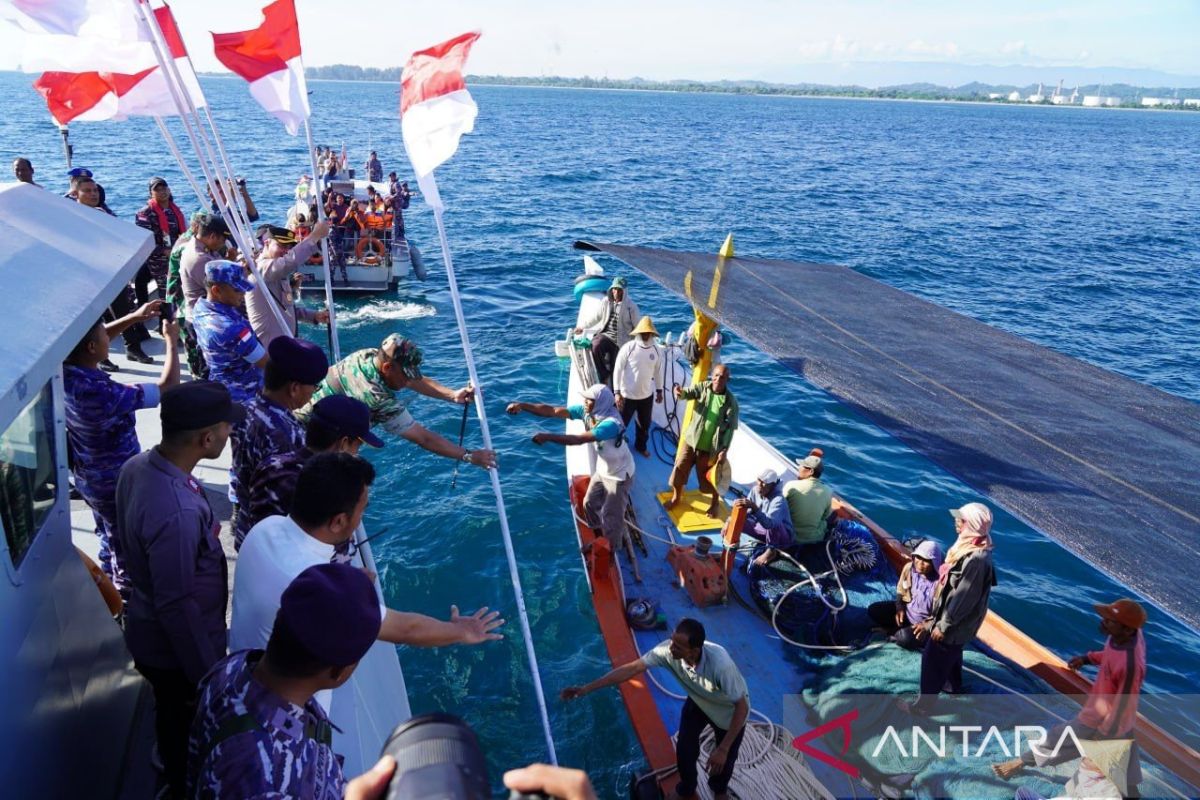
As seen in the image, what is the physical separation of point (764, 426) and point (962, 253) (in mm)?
21212

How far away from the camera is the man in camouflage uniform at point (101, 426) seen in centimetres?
385

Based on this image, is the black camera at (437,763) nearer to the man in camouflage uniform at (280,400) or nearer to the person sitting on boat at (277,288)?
the man in camouflage uniform at (280,400)

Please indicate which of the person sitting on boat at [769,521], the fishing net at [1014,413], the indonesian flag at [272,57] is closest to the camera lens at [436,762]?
the fishing net at [1014,413]

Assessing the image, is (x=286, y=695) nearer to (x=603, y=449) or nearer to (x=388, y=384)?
(x=388, y=384)

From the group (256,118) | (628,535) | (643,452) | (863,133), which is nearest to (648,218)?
(643,452)

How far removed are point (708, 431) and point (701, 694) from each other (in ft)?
12.9

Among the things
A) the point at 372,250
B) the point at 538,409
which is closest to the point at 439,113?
the point at 538,409

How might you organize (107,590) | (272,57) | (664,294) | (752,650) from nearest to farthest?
1. (107,590)
2. (272,57)
3. (752,650)
4. (664,294)

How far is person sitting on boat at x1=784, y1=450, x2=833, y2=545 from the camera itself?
7.54 metres

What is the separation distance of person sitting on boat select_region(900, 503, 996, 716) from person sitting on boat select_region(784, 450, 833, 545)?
6.57ft

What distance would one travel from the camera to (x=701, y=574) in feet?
24.4

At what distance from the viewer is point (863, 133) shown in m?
101

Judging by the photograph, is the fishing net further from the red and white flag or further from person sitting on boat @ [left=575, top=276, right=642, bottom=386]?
the red and white flag

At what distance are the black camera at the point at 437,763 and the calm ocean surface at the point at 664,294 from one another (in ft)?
15.3
